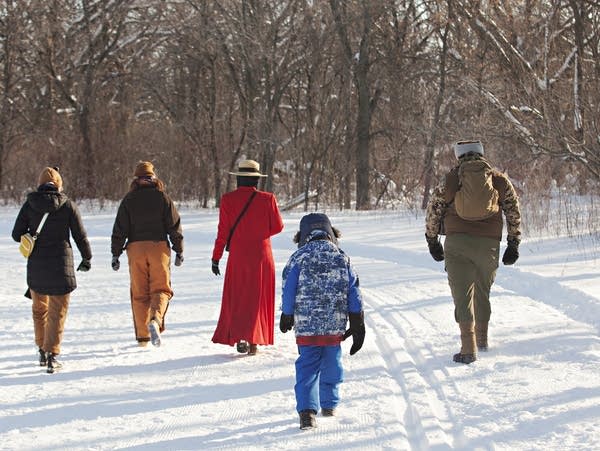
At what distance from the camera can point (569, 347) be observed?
7.74m

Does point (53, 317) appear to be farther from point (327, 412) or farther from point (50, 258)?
point (327, 412)

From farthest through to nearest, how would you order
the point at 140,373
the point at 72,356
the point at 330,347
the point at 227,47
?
the point at 227,47, the point at 72,356, the point at 140,373, the point at 330,347

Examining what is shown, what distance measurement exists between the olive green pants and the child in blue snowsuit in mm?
1989

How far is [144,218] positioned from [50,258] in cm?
109

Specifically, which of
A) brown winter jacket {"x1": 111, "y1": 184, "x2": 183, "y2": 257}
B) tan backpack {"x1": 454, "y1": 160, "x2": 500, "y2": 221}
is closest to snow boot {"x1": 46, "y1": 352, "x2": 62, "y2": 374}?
brown winter jacket {"x1": 111, "y1": 184, "x2": 183, "y2": 257}

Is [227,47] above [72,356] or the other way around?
above

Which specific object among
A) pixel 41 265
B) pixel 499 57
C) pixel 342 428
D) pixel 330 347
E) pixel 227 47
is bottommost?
pixel 342 428

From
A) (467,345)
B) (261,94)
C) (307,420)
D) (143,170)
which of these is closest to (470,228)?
(467,345)

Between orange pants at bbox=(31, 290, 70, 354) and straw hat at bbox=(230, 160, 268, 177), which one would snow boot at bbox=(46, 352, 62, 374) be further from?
straw hat at bbox=(230, 160, 268, 177)

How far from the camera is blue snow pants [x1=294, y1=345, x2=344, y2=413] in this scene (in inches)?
215

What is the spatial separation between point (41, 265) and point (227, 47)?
25.1 meters

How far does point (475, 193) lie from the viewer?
7.21 metres

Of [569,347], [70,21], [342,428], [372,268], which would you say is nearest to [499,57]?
[372,268]

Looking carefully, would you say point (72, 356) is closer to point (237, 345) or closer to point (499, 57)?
point (237, 345)
